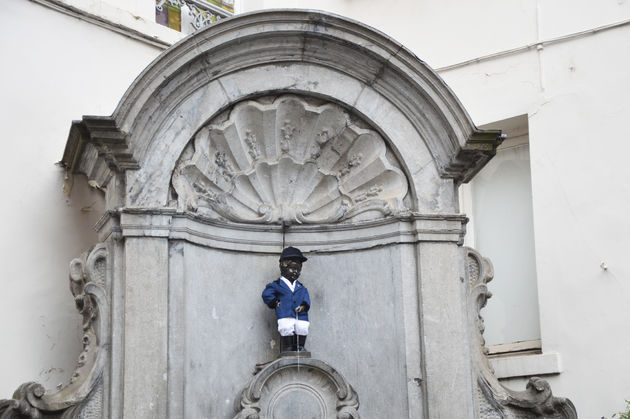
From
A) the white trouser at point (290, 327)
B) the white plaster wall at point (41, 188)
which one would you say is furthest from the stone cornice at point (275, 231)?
the white plaster wall at point (41, 188)

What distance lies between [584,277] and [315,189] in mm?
2352

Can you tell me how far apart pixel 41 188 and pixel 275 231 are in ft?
6.09

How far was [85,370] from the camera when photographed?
809 cm

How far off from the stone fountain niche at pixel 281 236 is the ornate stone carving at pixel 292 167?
1 cm

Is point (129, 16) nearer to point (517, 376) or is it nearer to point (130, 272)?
point (130, 272)

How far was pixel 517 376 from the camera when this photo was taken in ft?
33.0

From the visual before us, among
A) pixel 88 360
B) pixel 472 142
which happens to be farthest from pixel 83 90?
pixel 472 142

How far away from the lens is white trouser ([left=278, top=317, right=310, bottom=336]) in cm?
863

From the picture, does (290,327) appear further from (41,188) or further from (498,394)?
(41,188)

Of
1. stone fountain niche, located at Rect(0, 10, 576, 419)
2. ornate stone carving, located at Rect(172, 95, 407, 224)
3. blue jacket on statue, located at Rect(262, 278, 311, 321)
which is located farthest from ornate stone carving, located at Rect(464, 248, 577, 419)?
blue jacket on statue, located at Rect(262, 278, 311, 321)

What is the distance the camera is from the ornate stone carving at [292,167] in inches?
348

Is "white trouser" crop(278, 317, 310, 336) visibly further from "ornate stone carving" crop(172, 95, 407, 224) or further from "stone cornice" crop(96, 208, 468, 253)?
"ornate stone carving" crop(172, 95, 407, 224)

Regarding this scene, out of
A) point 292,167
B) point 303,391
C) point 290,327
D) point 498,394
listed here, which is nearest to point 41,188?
point 292,167

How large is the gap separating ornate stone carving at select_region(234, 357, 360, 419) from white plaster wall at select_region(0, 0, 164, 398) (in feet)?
5.84
